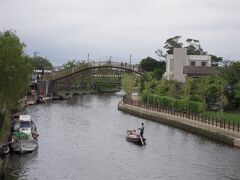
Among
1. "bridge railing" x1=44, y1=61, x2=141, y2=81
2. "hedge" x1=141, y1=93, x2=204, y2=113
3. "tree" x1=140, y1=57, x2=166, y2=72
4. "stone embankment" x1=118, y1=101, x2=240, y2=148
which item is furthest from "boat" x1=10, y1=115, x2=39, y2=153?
"tree" x1=140, y1=57, x2=166, y2=72

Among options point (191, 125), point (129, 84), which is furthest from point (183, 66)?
point (191, 125)

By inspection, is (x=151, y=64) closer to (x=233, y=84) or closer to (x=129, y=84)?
(x=129, y=84)

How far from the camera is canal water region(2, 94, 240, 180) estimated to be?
40.4m

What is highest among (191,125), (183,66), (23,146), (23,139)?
(183,66)

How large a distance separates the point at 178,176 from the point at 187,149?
11950 millimetres

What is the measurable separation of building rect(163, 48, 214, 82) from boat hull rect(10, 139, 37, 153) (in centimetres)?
5598

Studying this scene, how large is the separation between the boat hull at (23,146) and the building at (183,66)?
55976mm

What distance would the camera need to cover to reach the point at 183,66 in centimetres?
10644

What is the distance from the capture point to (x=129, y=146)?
53.8 m

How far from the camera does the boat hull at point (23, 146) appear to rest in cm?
4603

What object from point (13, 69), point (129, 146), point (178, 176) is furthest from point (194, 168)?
point (13, 69)

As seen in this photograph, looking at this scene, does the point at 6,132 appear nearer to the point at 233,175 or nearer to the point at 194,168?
the point at 194,168

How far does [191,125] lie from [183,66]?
42422 millimetres

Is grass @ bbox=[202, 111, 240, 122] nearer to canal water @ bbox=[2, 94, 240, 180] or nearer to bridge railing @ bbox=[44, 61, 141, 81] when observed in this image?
canal water @ bbox=[2, 94, 240, 180]
